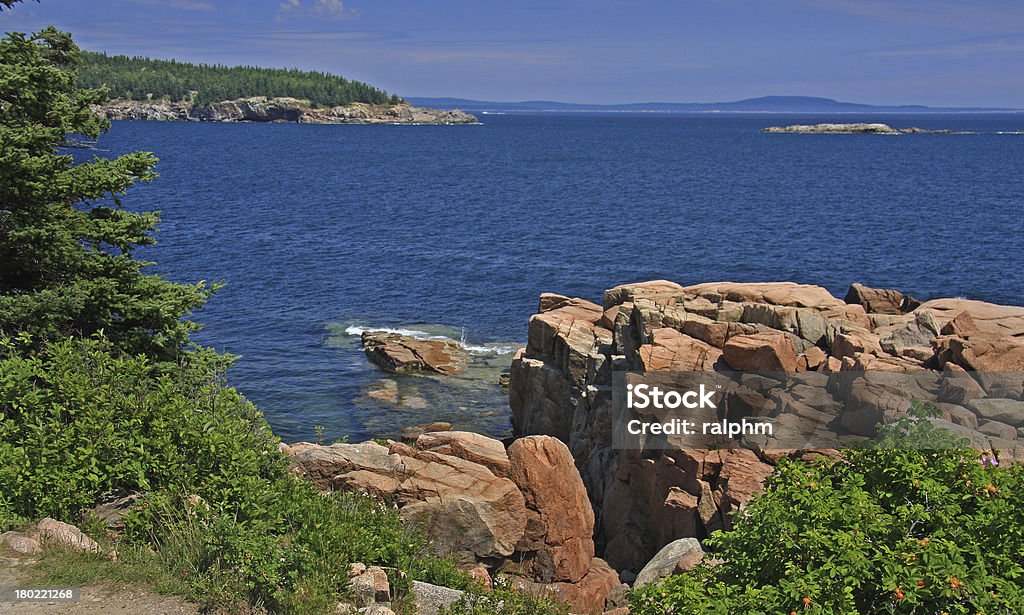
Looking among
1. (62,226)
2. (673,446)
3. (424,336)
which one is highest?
(62,226)

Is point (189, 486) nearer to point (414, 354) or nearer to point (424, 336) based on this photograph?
point (414, 354)

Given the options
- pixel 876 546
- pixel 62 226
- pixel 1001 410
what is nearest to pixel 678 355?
pixel 1001 410

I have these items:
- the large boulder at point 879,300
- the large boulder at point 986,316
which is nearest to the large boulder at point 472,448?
the large boulder at point 986,316

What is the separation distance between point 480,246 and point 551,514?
49.3m

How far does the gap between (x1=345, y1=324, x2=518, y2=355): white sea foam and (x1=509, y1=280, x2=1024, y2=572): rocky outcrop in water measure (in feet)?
37.4

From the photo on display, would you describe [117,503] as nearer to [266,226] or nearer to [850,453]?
[850,453]

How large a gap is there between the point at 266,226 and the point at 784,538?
7160 centimetres

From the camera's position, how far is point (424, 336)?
149ft

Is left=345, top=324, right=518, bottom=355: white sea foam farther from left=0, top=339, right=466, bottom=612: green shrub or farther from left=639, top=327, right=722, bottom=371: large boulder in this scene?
left=0, top=339, right=466, bottom=612: green shrub

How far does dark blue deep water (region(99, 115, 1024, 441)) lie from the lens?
135 ft

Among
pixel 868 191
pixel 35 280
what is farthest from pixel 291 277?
pixel 868 191

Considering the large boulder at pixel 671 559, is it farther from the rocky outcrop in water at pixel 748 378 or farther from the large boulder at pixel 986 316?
the large boulder at pixel 986 316

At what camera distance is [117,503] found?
42.9 feet

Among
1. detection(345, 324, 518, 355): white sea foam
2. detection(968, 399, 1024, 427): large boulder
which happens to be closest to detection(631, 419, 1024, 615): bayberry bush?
detection(968, 399, 1024, 427): large boulder
